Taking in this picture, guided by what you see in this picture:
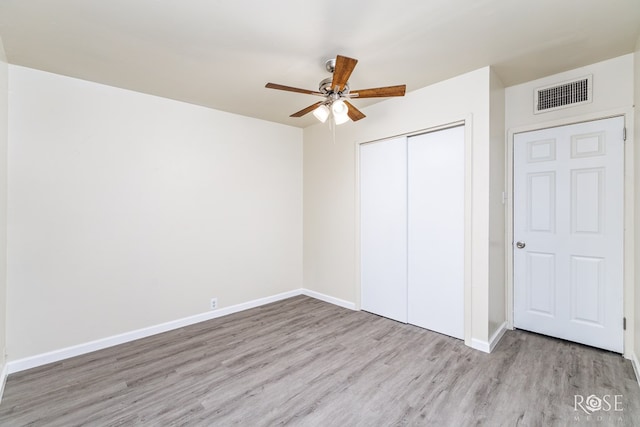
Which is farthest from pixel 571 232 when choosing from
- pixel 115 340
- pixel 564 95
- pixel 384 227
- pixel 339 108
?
pixel 115 340

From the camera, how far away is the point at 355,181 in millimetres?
3777

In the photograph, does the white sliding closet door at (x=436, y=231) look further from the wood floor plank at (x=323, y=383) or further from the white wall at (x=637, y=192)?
the white wall at (x=637, y=192)

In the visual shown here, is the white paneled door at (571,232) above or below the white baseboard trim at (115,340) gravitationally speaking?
above

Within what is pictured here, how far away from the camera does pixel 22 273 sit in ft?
8.01

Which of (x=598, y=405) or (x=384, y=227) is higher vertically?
(x=384, y=227)

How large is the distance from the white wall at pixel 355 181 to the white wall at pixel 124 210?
2.14 ft

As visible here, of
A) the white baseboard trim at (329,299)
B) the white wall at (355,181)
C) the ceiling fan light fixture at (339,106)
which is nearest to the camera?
the ceiling fan light fixture at (339,106)

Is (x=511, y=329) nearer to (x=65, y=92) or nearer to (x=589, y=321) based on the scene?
A: (x=589, y=321)

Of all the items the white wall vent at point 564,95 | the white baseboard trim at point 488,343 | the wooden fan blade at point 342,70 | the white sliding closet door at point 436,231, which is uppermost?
the white wall vent at point 564,95

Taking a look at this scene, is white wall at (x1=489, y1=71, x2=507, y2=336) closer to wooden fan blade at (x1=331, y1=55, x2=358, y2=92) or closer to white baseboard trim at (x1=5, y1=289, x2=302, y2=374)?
wooden fan blade at (x1=331, y1=55, x2=358, y2=92)

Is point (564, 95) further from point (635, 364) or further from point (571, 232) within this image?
point (635, 364)

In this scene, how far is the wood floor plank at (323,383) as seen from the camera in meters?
1.86

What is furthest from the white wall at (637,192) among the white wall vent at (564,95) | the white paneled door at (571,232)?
the white wall vent at (564,95)

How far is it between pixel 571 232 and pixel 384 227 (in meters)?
1.80
